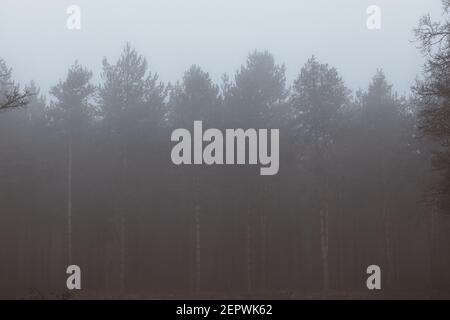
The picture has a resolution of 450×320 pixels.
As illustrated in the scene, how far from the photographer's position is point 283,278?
36969 mm

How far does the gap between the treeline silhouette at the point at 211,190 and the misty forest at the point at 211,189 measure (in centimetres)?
9

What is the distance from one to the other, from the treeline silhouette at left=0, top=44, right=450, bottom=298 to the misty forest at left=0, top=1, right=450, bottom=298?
0.09 meters

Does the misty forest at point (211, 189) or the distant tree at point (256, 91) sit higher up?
the distant tree at point (256, 91)

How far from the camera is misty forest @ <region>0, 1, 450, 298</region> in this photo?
1251 inches

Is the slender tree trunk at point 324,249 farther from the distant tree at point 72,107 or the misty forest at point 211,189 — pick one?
the distant tree at point 72,107

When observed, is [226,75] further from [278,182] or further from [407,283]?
[407,283]

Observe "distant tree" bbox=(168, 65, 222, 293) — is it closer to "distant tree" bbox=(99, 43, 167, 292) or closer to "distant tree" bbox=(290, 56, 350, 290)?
"distant tree" bbox=(99, 43, 167, 292)

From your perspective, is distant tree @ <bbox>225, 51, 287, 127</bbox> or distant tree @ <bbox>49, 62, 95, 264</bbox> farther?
distant tree @ <bbox>49, 62, 95, 264</bbox>

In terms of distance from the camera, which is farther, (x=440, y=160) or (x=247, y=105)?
(x=247, y=105)

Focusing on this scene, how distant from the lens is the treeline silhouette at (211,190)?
3180 centimetres

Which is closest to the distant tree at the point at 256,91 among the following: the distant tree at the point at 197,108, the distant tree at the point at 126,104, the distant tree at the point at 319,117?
the distant tree at the point at 197,108

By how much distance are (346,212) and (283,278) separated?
6234mm

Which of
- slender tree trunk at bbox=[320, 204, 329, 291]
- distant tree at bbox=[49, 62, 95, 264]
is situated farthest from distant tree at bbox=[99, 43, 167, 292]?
slender tree trunk at bbox=[320, 204, 329, 291]
